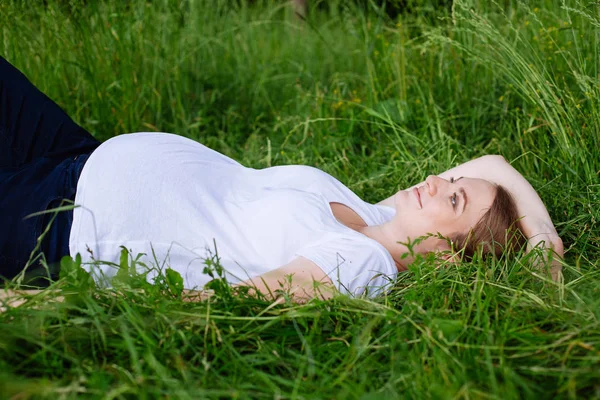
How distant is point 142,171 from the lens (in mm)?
2205

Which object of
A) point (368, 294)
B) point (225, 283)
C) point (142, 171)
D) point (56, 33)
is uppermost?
point (56, 33)

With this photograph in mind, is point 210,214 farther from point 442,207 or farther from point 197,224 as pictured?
point 442,207

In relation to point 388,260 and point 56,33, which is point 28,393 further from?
point 56,33

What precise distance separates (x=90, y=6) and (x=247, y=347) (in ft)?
8.60

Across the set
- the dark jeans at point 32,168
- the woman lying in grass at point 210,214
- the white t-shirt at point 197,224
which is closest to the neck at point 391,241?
the woman lying in grass at point 210,214

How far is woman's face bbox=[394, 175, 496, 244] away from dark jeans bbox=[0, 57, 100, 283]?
119 cm

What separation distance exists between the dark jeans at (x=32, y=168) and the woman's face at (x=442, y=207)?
1194 mm

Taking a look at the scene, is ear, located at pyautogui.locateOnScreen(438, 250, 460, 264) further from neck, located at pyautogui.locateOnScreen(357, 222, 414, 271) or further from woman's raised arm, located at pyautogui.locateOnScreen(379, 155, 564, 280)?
woman's raised arm, located at pyautogui.locateOnScreen(379, 155, 564, 280)

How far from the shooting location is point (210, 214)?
2.20 m

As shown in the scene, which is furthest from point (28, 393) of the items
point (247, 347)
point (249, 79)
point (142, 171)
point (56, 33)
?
point (249, 79)

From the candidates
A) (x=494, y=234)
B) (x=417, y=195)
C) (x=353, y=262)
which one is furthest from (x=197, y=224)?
(x=494, y=234)

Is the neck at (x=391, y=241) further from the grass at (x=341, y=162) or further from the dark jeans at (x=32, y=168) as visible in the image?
the dark jeans at (x=32, y=168)

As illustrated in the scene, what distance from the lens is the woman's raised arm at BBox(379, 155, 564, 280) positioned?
93.5 inches

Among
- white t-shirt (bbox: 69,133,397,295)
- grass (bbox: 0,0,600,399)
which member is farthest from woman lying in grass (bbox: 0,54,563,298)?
grass (bbox: 0,0,600,399)
